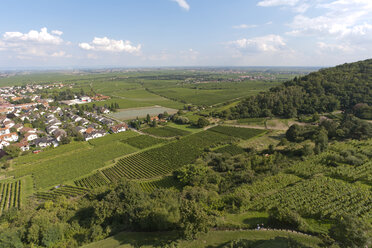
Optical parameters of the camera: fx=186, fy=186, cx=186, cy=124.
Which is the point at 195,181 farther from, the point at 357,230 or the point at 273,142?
the point at 273,142

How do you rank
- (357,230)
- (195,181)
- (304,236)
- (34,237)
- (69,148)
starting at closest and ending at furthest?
(357,230), (304,236), (34,237), (195,181), (69,148)

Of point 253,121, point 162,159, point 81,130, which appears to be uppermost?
point 253,121

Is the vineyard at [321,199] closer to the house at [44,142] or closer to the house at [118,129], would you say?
the house at [118,129]

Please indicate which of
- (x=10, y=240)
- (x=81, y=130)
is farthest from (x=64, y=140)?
(x=10, y=240)

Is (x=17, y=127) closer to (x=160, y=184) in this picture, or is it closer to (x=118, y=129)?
(x=118, y=129)

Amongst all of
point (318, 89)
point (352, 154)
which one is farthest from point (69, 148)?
point (318, 89)

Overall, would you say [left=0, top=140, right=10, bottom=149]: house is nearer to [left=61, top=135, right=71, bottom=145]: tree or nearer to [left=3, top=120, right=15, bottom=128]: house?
[left=61, top=135, right=71, bottom=145]: tree
